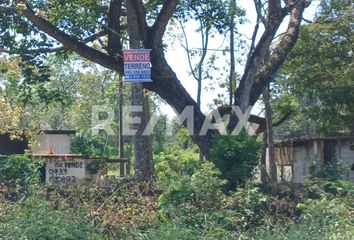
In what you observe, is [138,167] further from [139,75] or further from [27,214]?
[27,214]

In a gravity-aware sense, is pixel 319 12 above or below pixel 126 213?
above

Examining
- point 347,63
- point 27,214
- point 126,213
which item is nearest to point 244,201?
point 126,213

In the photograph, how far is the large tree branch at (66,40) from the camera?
14.1 meters

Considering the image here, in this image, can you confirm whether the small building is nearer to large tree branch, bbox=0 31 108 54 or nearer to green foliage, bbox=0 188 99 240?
large tree branch, bbox=0 31 108 54

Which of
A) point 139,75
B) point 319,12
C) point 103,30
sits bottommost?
point 139,75

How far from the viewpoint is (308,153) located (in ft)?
86.6

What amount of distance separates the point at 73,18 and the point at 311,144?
13.3 m

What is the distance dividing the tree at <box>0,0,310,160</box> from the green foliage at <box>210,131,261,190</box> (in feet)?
8.26

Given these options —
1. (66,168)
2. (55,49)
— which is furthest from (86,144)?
(55,49)

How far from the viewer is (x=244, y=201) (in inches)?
369

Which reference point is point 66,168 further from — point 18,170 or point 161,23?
point 18,170

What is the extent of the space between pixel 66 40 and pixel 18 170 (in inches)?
168

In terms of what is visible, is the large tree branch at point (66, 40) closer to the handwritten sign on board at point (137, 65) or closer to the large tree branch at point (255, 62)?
the large tree branch at point (255, 62)

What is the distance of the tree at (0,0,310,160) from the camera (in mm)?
14555
